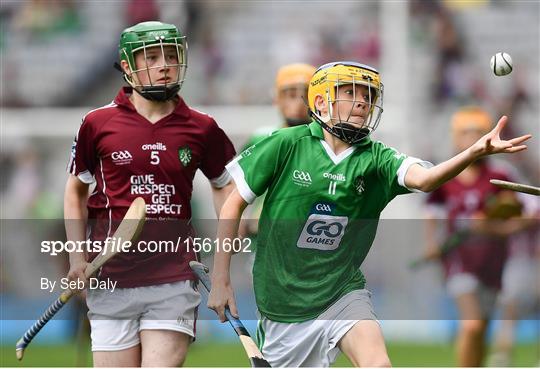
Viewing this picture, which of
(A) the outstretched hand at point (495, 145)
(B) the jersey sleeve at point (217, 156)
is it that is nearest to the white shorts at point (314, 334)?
(B) the jersey sleeve at point (217, 156)

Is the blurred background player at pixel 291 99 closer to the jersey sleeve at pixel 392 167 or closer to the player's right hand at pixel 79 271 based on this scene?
the player's right hand at pixel 79 271

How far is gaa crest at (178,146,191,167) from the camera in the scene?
555 cm

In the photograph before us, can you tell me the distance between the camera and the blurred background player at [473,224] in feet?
27.3

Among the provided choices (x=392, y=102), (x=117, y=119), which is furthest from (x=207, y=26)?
(x=117, y=119)

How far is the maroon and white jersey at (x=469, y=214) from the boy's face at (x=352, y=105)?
10.5 feet

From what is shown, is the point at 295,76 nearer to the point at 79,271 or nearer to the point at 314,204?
the point at 314,204

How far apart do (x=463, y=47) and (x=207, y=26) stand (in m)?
A: 2.77

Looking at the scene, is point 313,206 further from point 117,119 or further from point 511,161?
point 511,161

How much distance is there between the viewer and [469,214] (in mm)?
8523

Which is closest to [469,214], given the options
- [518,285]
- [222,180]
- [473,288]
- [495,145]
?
[473,288]

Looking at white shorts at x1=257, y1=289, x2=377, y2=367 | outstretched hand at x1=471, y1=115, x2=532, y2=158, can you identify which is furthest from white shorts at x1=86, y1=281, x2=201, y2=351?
outstretched hand at x1=471, y1=115, x2=532, y2=158

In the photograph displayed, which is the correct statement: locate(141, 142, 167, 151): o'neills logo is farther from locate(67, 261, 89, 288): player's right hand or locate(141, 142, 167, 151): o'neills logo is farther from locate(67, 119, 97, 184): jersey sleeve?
locate(67, 261, 89, 288): player's right hand

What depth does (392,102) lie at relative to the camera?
13344mm

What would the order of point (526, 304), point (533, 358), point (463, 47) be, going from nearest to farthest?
point (533, 358) → point (526, 304) → point (463, 47)
